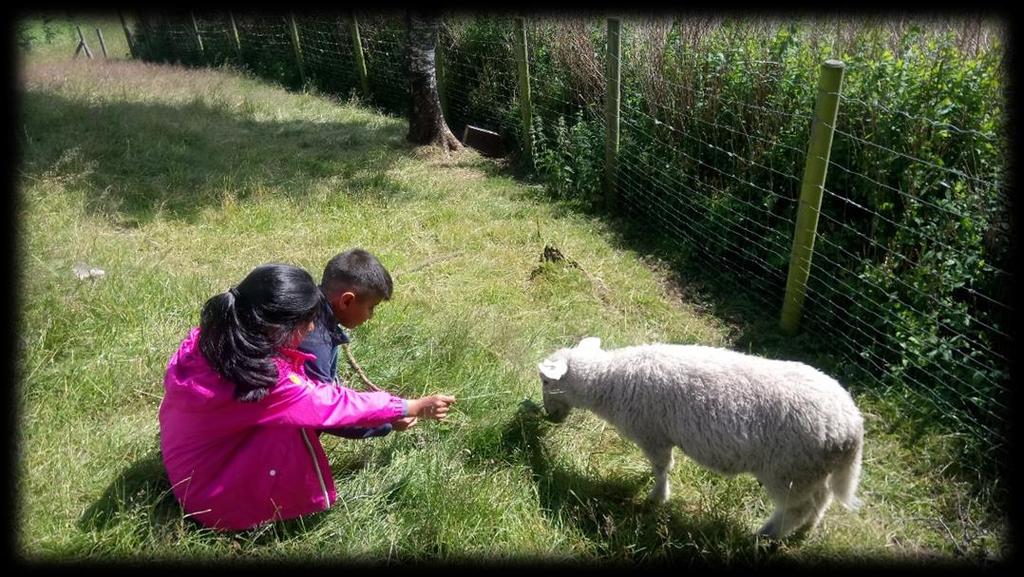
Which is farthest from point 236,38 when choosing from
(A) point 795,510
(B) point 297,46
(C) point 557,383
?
(A) point 795,510

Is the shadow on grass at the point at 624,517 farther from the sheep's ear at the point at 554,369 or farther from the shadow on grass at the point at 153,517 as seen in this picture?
the shadow on grass at the point at 153,517

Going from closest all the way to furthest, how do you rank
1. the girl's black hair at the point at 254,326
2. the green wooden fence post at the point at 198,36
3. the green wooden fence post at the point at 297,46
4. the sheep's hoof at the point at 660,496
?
the girl's black hair at the point at 254,326, the sheep's hoof at the point at 660,496, the green wooden fence post at the point at 297,46, the green wooden fence post at the point at 198,36

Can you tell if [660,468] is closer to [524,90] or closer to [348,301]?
[348,301]

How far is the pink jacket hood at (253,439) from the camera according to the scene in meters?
2.49

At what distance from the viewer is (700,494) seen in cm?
324

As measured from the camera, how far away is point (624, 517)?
3.09 meters

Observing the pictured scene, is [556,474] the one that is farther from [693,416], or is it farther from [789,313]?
[789,313]

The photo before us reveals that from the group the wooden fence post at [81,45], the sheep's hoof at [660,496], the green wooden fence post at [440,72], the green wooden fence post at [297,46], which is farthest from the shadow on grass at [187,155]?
the wooden fence post at [81,45]

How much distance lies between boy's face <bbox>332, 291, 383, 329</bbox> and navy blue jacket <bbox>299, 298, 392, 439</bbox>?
60mm

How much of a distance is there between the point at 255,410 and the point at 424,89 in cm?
713

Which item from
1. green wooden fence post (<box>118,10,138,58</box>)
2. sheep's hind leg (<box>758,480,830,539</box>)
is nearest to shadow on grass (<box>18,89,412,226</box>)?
sheep's hind leg (<box>758,480,830,539</box>)

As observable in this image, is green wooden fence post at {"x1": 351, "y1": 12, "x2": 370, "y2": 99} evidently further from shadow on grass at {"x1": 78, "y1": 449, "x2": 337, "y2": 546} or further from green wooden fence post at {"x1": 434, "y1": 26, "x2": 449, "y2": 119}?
shadow on grass at {"x1": 78, "y1": 449, "x2": 337, "y2": 546}

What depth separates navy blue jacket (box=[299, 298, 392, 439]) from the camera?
2.84 metres

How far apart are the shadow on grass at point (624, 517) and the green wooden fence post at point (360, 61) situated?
9.94 m
